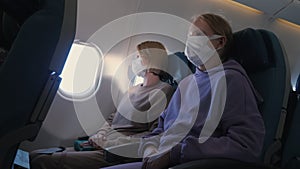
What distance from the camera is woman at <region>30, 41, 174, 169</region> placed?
5.74 feet

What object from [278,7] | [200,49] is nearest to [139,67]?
[200,49]

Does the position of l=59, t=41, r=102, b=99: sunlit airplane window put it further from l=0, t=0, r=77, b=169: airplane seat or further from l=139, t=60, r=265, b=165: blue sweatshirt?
l=0, t=0, r=77, b=169: airplane seat

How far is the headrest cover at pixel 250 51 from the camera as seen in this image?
1357mm

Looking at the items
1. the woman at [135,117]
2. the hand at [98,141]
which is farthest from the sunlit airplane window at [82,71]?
the hand at [98,141]

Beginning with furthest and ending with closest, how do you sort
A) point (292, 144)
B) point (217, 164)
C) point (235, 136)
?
point (292, 144) < point (235, 136) < point (217, 164)

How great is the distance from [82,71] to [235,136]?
4.91 ft

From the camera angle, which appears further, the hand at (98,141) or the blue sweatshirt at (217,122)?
the hand at (98,141)

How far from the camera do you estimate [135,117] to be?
6.37 ft

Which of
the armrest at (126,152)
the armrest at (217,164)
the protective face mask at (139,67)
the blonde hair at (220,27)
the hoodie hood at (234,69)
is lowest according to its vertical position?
the armrest at (126,152)

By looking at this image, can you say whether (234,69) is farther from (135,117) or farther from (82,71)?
(82,71)

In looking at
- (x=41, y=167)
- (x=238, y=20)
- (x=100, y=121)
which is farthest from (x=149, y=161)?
(x=238, y=20)

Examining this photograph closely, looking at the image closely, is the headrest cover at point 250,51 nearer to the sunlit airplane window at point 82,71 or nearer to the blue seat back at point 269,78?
the blue seat back at point 269,78

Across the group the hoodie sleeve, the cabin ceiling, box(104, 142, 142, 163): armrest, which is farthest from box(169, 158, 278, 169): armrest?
the cabin ceiling

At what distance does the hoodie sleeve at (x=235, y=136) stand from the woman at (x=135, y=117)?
0.64m
